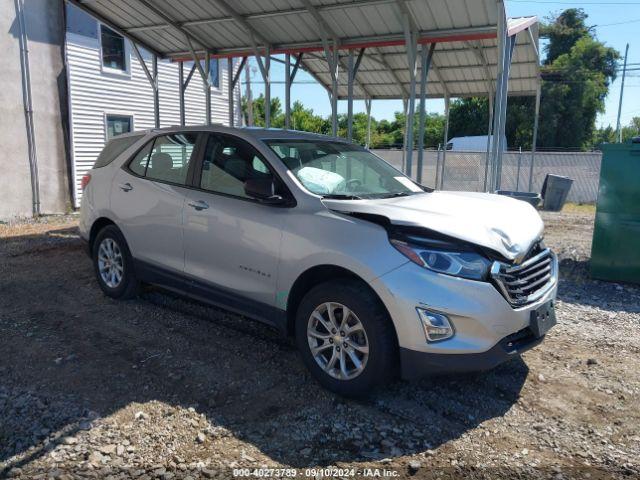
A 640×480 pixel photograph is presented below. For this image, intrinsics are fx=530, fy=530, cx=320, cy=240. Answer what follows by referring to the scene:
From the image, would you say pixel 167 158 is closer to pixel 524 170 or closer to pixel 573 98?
pixel 524 170

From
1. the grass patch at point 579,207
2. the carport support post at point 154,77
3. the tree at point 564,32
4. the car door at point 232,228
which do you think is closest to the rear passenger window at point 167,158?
the car door at point 232,228

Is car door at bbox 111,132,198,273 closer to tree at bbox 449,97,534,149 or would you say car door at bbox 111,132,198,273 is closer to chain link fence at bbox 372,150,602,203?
chain link fence at bbox 372,150,602,203

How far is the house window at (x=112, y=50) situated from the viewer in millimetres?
14258

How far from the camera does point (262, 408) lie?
139 inches

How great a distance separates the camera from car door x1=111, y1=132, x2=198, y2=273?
479 cm

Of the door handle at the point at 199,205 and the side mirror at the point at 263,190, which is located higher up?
the side mirror at the point at 263,190

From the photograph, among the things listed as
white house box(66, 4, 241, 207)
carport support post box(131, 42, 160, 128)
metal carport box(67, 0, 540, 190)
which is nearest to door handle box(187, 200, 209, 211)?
metal carport box(67, 0, 540, 190)

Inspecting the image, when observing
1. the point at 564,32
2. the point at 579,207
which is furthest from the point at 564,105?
the point at 579,207

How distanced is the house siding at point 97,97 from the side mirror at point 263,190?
34.3 feet

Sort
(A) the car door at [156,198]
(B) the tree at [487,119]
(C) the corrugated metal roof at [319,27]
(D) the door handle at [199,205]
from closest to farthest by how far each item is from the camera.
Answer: (D) the door handle at [199,205] < (A) the car door at [156,198] < (C) the corrugated metal roof at [319,27] < (B) the tree at [487,119]

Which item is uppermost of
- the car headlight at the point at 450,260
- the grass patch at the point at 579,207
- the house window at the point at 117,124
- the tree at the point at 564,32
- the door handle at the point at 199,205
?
the tree at the point at 564,32

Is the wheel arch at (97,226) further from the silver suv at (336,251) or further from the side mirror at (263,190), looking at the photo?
the side mirror at (263,190)

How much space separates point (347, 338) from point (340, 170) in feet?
5.44

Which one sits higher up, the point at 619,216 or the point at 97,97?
the point at 97,97
